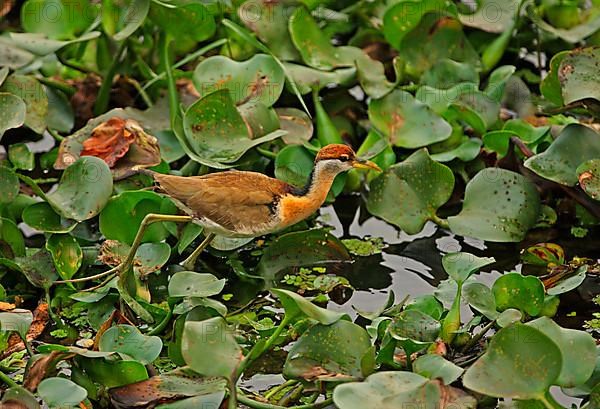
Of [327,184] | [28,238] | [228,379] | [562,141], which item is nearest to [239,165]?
[327,184]

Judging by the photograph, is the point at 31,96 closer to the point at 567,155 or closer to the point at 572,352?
the point at 567,155

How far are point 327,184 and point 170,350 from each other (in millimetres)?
985

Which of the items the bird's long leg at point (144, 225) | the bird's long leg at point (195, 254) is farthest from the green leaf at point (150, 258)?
the bird's long leg at point (195, 254)

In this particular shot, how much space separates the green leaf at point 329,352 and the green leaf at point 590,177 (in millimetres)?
1228

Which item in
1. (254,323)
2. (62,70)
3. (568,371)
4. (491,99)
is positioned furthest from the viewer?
(62,70)

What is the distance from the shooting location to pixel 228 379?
3314 mm

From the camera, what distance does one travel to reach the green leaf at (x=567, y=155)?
4.52 metres

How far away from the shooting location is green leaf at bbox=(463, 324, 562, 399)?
125 inches

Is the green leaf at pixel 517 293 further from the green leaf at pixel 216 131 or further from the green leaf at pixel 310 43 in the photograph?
the green leaf at pixel 310 43

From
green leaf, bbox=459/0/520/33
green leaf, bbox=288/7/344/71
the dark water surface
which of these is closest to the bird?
the dark water surface

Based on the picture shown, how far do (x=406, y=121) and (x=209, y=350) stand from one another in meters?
1.92

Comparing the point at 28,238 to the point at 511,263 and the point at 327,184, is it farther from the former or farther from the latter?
the point at 511,263

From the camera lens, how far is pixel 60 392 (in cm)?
332

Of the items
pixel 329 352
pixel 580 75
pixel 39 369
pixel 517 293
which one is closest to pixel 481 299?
pixel 517 293
